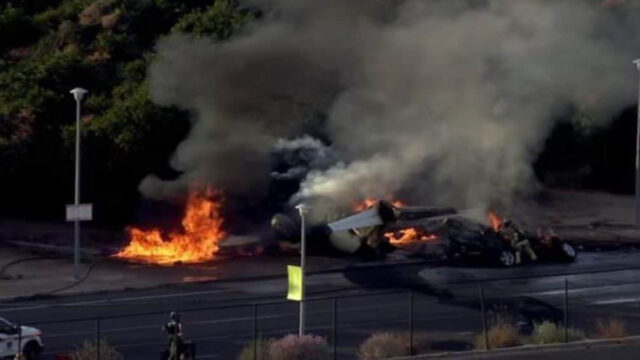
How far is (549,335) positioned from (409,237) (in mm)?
14259

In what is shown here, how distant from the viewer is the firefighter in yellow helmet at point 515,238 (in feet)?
144

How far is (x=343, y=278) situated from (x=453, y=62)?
780 centimetres

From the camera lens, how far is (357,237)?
148 feet

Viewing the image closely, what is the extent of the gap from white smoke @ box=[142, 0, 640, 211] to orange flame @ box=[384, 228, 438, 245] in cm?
149

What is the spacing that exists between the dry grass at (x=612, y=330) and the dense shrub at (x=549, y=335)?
604mm

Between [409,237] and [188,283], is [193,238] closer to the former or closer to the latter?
[188,283]

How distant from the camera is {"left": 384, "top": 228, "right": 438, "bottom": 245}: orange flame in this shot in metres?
46.0

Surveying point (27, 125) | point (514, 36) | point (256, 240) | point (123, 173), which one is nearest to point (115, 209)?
point (123, 173)

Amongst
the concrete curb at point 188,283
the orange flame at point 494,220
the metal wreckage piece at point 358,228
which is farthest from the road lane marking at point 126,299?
the orange flame at point 494,220

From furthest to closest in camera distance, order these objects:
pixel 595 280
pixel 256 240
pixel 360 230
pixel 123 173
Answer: pixel 123 173 < pixel 256 240 < pixel 360 230 < pixel 595 280

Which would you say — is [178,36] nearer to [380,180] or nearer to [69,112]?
[69,112]

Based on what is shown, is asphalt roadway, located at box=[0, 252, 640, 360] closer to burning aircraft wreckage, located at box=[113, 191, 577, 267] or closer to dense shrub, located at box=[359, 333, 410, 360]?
dense shrub, located at box=[359, 333, 410, 360]

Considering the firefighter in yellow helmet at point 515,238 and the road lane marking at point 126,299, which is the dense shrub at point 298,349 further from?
the firefighter in yellow helmet at point 515,238

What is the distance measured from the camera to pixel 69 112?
56969 mm
